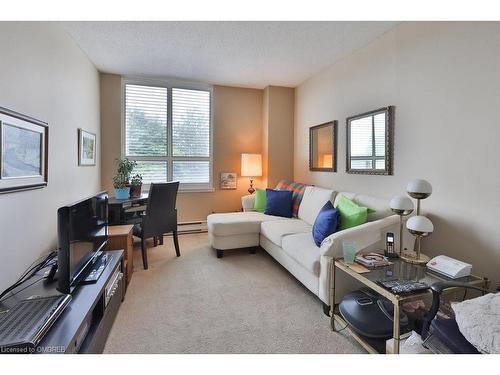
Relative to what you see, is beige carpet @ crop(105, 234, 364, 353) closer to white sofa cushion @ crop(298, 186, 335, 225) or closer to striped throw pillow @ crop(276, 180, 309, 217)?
white sofa cushion @ crop(298, 186, 335, 225)

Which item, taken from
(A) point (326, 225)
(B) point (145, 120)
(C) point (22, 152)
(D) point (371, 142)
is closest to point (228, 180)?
(B) point (145, 120)

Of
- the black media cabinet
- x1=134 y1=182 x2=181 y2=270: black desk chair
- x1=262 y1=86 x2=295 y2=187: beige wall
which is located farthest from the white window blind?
the black media cabinet

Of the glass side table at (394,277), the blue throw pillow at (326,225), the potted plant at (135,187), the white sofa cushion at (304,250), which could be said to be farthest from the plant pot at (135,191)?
the glass side table at (394,277)

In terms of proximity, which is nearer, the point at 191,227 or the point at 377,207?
the point at 377,207

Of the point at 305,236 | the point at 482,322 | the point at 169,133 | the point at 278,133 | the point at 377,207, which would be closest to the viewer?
the point at 482,322

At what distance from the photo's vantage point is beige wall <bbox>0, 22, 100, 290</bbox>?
5.62 ft

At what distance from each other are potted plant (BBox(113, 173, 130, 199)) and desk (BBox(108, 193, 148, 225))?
5.9 inches

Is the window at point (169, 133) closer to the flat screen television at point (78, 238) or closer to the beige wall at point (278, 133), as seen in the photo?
the beige wall at point (278, 133)

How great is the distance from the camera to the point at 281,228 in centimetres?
296

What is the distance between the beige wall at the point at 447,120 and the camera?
180cm

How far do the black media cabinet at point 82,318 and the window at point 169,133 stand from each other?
8.40 ft

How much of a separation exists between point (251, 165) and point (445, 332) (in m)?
3.51

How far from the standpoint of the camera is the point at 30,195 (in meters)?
1.98

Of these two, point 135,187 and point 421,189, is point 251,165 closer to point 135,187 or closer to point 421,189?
point 135,187
